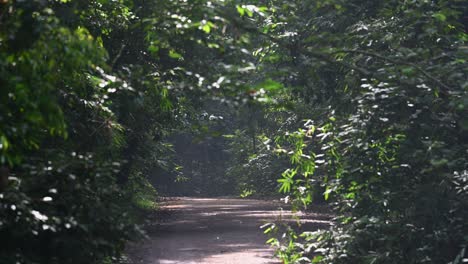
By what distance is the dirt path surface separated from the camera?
50.7 ft

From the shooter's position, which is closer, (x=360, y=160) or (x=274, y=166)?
(x=360, y=160)

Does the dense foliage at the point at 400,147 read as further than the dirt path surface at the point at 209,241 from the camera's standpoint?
No

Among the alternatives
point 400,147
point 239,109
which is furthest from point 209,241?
point 239,109

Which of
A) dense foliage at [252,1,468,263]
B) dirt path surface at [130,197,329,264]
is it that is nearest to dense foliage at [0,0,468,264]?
dense foliage at [252,1,468,263]

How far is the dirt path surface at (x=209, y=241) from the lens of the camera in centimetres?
1546

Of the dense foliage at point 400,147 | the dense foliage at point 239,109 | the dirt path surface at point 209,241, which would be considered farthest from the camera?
the dirt path surface at point 209,241

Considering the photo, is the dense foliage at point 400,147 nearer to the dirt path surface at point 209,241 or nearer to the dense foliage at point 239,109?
the dense foliage at point 239,109

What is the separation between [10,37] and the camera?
6445mm

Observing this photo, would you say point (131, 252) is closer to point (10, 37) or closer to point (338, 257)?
point (338, 257)

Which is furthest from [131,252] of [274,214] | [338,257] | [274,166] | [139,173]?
[274,166]

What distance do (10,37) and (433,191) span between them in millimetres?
6791

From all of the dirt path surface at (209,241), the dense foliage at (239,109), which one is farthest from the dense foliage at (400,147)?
the dirt path surface at (209,241)

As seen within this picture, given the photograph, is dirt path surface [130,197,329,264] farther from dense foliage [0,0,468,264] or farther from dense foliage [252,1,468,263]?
dense foliage [0,0,468,264]

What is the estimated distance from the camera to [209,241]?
18.6m
